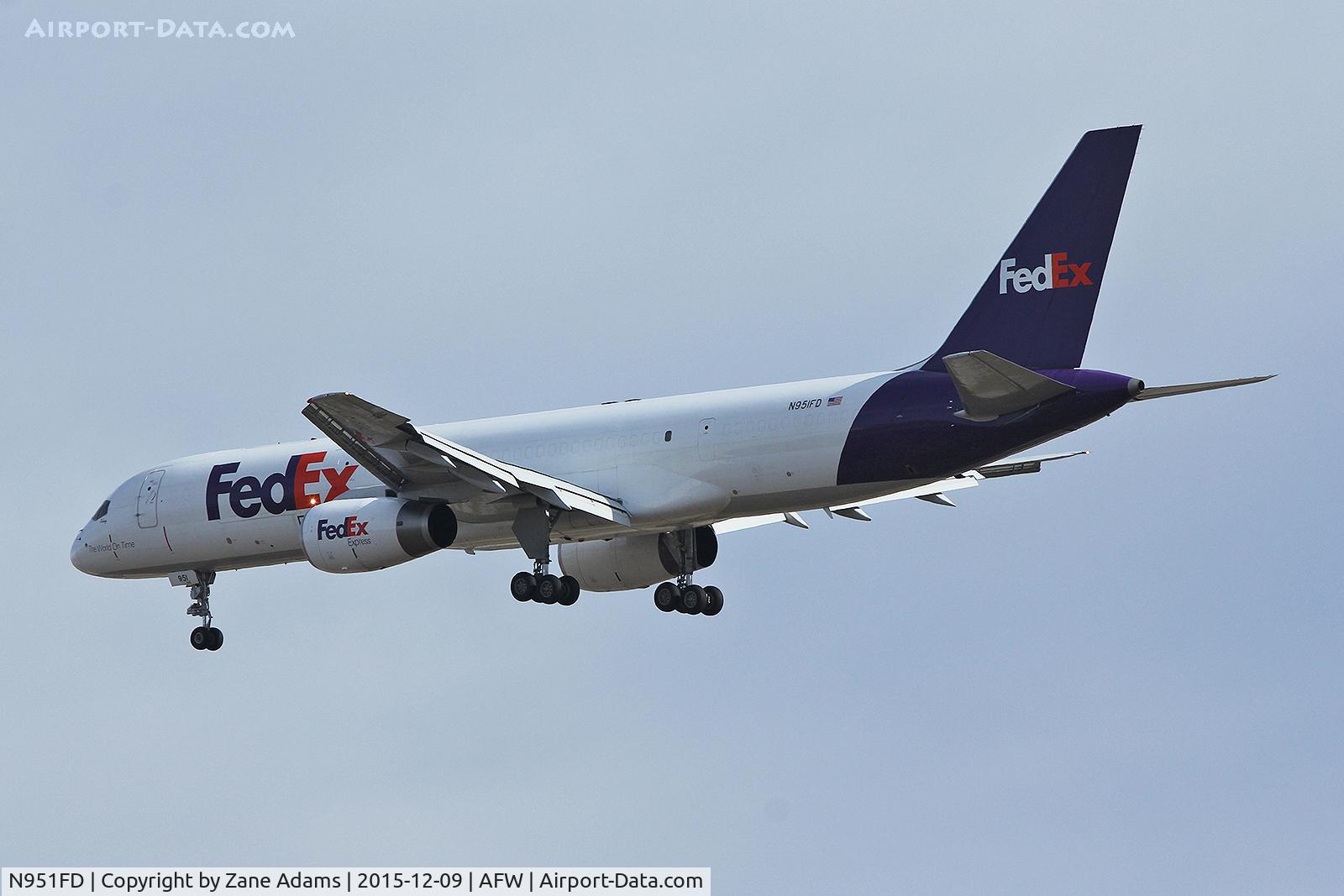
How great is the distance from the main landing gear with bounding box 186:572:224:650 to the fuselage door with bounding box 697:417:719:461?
11.2 meters

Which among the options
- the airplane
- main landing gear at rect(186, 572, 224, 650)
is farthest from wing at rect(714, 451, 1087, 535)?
main landing gear at rect(186, 572, 224, 650)

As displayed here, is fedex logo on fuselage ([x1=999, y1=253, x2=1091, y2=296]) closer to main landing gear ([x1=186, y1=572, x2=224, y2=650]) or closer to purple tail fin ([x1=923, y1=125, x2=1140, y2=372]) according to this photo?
purple tail fin ([x1=923, y1=125, x2=1140, y2=372])

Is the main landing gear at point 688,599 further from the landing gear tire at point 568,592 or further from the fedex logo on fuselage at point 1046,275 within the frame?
the fedex logo on fuselage at point 1046,275

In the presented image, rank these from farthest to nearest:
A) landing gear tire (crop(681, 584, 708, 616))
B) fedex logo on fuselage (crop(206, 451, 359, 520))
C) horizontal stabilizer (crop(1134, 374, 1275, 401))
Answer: landing gear tire (crop(681, 584, 708, 616)), fedex logo on fuselage (crop(206, 451, 359, 520)), horizontal stabilizer (crop(1134, 374, 1275, 401))

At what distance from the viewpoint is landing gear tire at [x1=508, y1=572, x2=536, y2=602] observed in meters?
37.4

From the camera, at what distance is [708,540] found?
40719 mm

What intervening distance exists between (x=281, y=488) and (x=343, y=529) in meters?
3.95

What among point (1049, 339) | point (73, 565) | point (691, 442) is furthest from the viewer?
point (73, 565)

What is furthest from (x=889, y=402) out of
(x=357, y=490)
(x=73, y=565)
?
(x=73, y=565)

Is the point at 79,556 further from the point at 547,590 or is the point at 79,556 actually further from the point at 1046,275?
the point at 1046,275

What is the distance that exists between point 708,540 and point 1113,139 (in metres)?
Result: 11.4

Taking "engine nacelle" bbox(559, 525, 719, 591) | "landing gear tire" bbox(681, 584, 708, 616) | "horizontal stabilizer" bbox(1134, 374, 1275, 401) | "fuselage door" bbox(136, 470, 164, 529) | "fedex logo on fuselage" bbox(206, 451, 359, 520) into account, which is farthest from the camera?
"fuselage door" bbox(136, 470, 164, 529)

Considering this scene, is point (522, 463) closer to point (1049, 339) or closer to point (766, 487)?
point (766, 487)

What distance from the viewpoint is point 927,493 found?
38.8 m
